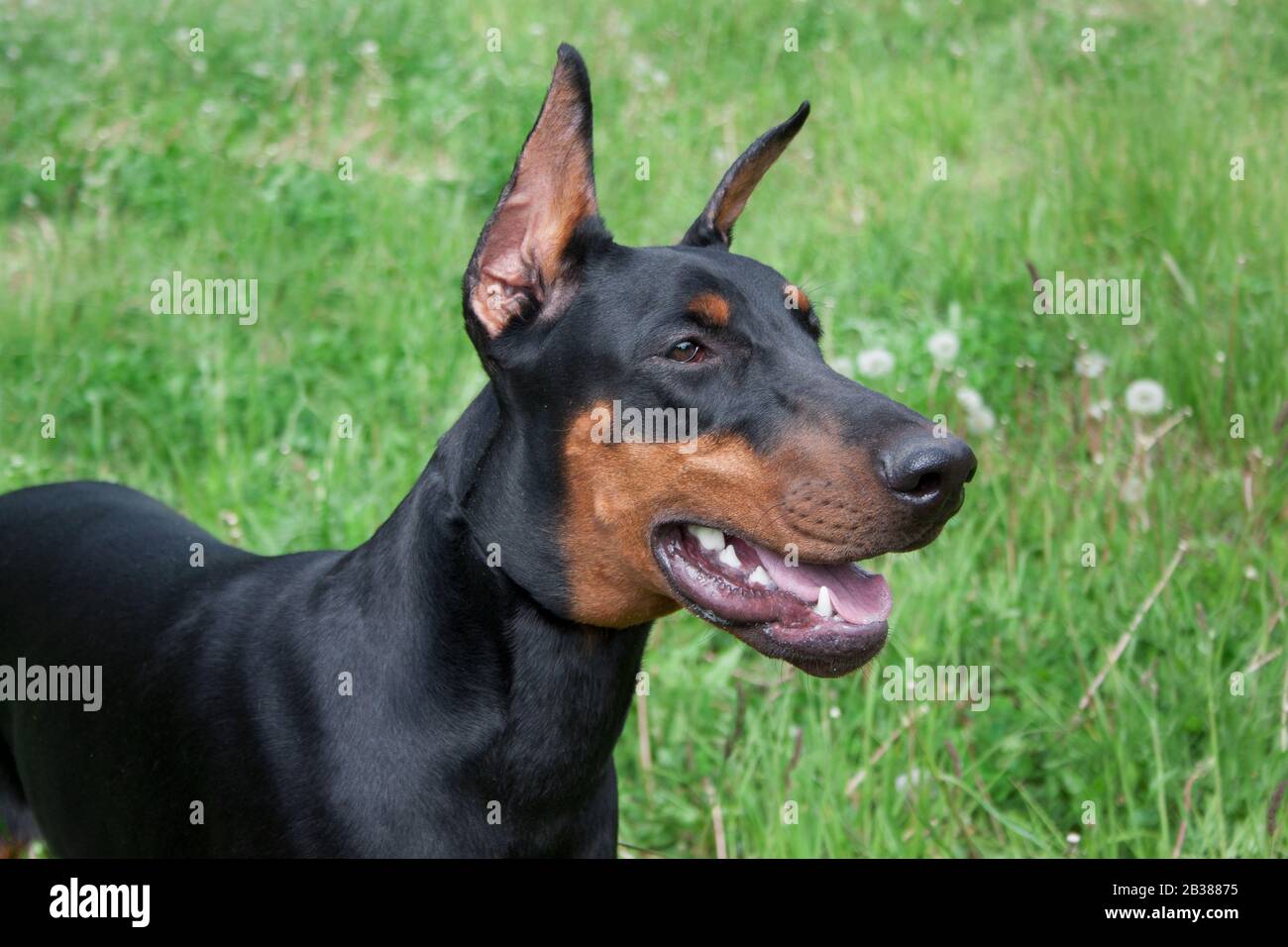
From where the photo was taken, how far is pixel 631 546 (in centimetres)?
265

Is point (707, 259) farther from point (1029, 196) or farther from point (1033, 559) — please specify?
point (1029, 196)

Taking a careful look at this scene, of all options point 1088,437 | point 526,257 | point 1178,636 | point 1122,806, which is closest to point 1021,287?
point 1088,437

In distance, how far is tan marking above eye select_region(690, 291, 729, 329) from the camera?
8.90ft

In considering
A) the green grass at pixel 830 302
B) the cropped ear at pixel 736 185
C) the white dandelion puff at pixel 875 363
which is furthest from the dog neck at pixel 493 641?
the white dandelion puff at pixel 875 363

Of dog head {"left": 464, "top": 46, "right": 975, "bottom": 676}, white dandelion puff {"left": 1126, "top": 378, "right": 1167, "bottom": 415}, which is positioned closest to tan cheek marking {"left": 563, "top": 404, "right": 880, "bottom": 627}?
dog head {"left": 464, "top": 46, "right": 975, "bottom": 676}

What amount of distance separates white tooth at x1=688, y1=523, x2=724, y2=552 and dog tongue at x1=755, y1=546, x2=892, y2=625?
0.25 feet

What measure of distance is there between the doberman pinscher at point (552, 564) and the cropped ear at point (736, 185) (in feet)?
0.92

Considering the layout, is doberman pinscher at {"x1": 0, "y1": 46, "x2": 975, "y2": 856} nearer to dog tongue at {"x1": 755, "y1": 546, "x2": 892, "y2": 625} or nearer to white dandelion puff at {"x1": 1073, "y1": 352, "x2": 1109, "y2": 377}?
dog tongue at {"x1": 755, "y1": 546, "x2": 892, "y2": 625}

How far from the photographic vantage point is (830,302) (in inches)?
232

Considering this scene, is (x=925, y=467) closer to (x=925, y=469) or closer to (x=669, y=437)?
(x=925, y=469)

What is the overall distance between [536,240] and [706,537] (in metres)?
0.71

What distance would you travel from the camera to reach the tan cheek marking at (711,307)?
2.71 m

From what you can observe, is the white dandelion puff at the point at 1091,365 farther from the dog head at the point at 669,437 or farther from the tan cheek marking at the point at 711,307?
the tan cheek marking at the point at 711,307

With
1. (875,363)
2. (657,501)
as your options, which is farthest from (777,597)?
(875,363)
